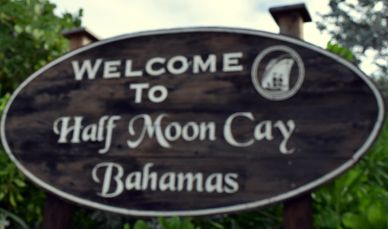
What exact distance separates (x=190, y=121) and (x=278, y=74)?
0.53 meters

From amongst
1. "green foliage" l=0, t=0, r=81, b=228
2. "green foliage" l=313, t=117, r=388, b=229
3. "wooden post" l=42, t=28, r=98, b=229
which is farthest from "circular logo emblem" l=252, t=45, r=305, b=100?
"green foliage" l=0, t=0, r=81, b=228

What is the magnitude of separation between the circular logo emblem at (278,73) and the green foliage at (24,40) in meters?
2.39

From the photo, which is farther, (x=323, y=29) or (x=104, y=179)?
(x=323, y=29)

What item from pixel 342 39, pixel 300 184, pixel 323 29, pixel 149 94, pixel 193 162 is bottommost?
pixel 300 184

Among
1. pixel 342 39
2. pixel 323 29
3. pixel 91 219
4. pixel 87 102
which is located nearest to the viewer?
pixel 87 102

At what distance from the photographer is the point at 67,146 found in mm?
3133

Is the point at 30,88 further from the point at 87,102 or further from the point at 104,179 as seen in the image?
the point at 104,179

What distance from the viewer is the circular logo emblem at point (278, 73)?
2801 millimetres

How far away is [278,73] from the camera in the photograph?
2.84m

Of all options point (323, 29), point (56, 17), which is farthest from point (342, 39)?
point (56, 17)

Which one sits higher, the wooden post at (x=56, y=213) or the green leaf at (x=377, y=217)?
the wooden post at (x=56, y=213)

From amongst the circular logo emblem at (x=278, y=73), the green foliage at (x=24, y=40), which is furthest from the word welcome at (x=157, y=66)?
the green foliage at (x=24, y=40)

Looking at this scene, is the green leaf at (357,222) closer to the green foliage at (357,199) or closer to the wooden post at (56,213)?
the green foliage at (357,199)

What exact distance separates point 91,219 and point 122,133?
1.06 metres
